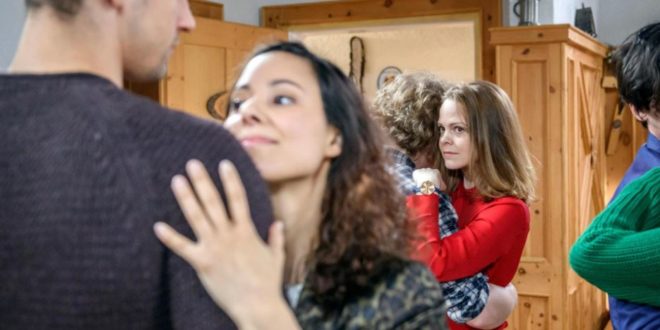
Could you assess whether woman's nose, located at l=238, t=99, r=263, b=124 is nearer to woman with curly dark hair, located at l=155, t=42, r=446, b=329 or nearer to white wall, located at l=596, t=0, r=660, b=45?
woman with curly dark hair, located at l=155, t=42, r=446, b=329

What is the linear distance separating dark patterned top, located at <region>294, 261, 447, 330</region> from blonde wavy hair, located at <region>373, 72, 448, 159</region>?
4.13 ft

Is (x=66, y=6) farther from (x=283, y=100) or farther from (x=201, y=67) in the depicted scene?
(x=201, y=67)

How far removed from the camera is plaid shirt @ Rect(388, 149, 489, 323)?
2119 millimetres

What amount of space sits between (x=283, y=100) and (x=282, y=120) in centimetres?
4

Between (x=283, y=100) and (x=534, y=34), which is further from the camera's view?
(x=534, y=34)

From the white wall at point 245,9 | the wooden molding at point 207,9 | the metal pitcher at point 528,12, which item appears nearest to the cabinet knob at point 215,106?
the wooden molding at point 207,9

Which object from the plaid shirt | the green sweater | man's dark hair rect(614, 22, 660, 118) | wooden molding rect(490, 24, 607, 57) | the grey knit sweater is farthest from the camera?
wooden molding rect(490, 24, 607, 57)

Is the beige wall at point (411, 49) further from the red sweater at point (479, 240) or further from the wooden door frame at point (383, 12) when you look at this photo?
the red sweater at point (479, 240)

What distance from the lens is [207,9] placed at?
4.80 meters

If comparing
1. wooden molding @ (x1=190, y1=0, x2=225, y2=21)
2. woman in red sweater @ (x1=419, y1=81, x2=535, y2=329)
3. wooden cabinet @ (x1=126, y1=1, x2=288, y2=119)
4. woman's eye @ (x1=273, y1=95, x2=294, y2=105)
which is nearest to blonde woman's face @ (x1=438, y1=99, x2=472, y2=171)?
woman in red sweater @ (x1=419, y1=81, x2=535, y2=329)

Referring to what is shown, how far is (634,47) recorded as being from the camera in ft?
6.03

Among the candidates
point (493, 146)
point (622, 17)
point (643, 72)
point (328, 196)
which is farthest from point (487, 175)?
point (622, 17)

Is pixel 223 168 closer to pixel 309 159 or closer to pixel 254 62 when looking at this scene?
pixel 309 159

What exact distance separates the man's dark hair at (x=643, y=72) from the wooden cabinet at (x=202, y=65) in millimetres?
2774
